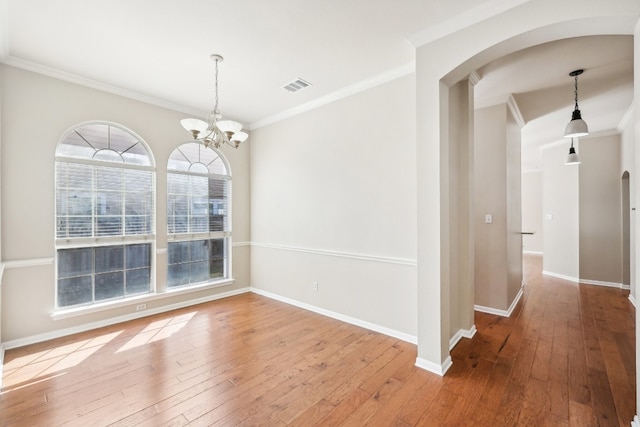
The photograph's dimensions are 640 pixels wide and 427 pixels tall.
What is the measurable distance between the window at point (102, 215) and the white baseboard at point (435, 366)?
3678mm

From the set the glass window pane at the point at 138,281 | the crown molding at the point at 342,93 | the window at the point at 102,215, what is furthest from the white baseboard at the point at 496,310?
the window at the point at 102,215

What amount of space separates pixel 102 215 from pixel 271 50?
116 inches

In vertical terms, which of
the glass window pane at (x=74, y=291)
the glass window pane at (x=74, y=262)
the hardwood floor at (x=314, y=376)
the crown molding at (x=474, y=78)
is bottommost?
the hardwood floor at (x=314, y=376)

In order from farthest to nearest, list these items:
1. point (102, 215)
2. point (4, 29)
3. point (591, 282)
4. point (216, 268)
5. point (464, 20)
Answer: point (591, 282) → point (216, 268) → point (102, 215) → point (4, 29) → point (464, 20)

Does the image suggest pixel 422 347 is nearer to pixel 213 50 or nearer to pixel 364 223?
pixel 364 223

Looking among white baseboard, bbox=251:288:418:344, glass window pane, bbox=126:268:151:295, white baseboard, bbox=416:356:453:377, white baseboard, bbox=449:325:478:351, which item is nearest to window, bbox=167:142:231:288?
glass window pane, bbox=126:268:151:295

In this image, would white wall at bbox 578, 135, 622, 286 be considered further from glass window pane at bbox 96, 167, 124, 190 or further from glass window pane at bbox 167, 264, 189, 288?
glass window pane at bbox 96, 167, 124, 190

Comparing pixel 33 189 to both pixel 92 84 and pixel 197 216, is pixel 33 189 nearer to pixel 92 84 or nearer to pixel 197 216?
pixel 92 84

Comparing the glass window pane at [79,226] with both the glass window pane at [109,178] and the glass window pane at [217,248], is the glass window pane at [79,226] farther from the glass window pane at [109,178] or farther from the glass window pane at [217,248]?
the glass window pane at [217,248]

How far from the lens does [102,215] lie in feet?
11.9

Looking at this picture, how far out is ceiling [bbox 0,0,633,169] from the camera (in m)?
2.28

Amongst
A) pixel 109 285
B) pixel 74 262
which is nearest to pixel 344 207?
pixel 109 285

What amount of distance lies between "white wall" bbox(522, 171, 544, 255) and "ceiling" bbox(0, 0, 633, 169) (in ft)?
20.4

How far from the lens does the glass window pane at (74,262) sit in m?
3.36
